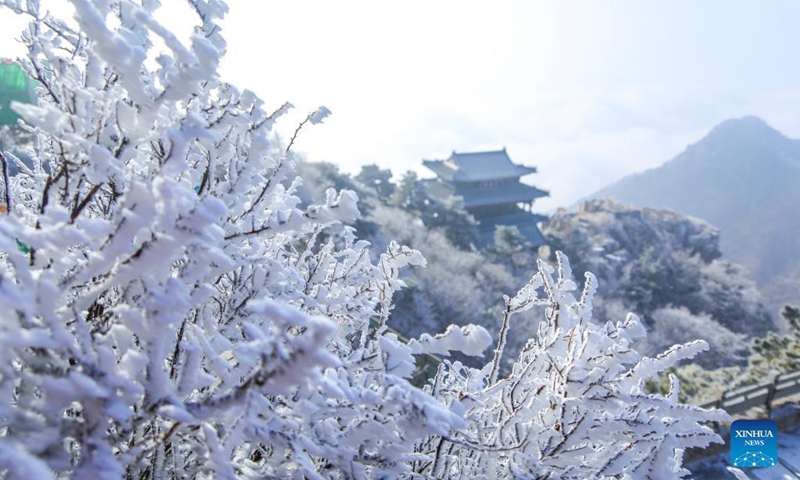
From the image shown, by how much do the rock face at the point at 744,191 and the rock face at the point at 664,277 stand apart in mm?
18597

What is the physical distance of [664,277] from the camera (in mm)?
24172

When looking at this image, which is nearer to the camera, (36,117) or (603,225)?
(36,117)

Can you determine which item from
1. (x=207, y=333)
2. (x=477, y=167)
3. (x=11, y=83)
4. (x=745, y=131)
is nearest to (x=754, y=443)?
(x=207, y=333)

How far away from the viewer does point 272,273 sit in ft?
6.59

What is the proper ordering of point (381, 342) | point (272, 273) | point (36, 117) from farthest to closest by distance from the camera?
point (272, 273)
point (381, 342)
point (36, 117)

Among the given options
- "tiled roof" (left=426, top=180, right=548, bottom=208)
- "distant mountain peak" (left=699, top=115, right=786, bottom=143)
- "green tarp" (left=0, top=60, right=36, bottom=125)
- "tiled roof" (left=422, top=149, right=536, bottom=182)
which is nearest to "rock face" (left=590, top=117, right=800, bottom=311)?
"distant mountain peak" (left=699, top=115, right=786, bottom=143)

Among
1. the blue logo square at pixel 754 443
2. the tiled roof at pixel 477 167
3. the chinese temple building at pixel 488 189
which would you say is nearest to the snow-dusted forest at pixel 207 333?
the blue logo square at pixel 754 443

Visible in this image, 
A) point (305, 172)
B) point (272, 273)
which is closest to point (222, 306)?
point (272, 273)

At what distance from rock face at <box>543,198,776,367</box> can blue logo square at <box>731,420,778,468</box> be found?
42.2 feet

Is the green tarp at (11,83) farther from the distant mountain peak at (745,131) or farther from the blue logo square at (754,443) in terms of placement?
the distant mountain peak at (745,131)

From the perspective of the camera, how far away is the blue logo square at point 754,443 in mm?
6625

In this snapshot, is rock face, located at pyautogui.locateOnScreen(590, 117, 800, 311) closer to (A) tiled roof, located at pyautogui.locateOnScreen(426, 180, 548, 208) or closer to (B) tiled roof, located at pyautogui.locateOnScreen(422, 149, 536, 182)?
(A) tiled roof, located at pyautogui.locateOnScreen(426, 180, 548, 208)

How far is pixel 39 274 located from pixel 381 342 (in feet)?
3.30

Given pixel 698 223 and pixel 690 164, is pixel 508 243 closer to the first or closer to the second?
pixel 698 223
